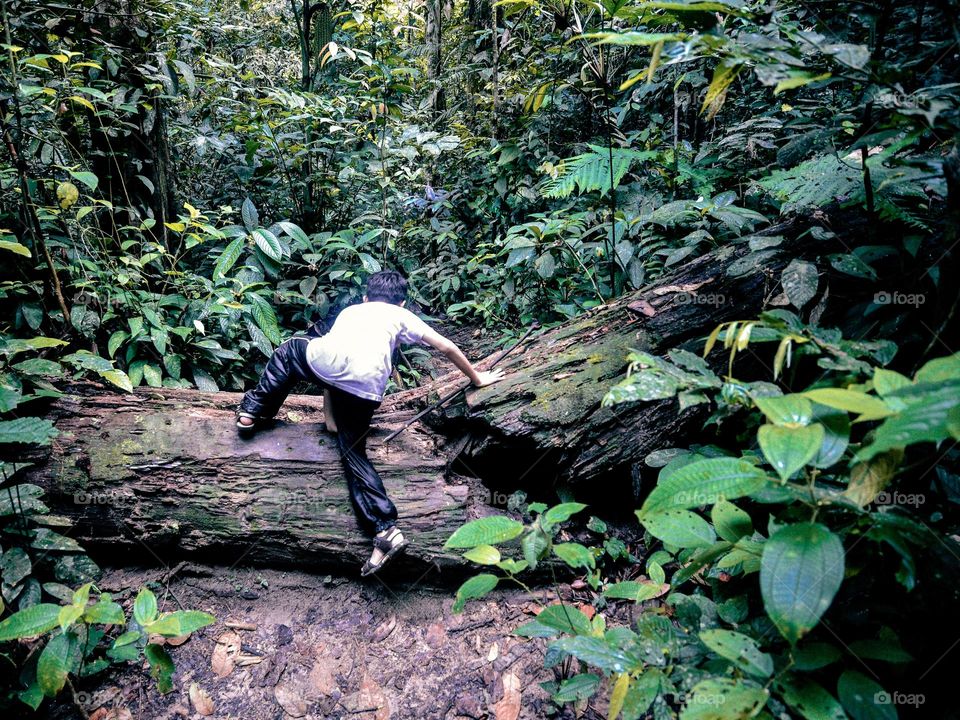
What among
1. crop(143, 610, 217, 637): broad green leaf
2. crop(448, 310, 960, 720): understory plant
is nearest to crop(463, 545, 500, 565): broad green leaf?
crop(448, 310, 960, 720): understory plant

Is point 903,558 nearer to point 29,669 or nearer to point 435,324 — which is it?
point 29,669

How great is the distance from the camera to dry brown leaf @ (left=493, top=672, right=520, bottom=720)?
226cm

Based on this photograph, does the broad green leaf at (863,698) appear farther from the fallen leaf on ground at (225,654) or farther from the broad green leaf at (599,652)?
the fallen leaf on ground at (225,654)

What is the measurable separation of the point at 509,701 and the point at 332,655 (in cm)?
99

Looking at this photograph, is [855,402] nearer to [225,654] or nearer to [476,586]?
[476,586]

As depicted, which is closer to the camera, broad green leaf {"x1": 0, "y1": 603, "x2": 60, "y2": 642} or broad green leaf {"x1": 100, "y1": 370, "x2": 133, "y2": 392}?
broad green leaf {"x1": 0, "y1": 603, "x2": 60, "y2": 642}

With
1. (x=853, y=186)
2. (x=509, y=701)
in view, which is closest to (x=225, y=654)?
(x=509, y=701)

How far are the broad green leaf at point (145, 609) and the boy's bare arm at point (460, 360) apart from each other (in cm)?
180

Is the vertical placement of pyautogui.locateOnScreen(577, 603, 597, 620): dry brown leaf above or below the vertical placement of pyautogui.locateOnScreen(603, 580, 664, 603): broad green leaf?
below

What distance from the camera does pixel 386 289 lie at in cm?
324

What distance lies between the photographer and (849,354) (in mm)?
1836

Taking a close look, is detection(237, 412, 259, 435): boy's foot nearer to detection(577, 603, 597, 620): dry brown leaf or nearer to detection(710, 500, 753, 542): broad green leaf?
detection(577, 603, 597, 620): dry brown leaf

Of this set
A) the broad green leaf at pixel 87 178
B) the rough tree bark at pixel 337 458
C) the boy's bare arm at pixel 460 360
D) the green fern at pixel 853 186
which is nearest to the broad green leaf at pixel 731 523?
the rough tree bark at pixel 337 458

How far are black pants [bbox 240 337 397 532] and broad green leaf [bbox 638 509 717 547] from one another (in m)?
1.53
